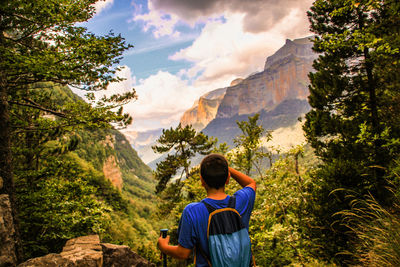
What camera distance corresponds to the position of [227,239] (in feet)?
5.46

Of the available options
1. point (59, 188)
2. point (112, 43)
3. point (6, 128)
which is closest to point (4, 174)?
point (6, 128)

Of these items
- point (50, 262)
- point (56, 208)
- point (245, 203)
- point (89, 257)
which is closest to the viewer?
point (245, 203)

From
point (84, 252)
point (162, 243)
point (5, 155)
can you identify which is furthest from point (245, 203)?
point (5, 155)

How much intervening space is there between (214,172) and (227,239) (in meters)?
0.55

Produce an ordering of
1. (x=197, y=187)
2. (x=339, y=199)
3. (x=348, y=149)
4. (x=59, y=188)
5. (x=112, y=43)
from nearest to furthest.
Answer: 1. (x=339, y=199)
2. (x=112, y=43)
3. (x=59, y=188)
4. (x=348, y=149)
5. (x=197, y=187)

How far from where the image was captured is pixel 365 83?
7.95 m

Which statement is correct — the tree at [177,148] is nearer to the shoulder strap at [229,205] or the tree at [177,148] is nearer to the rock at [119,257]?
the rock at [119,257]

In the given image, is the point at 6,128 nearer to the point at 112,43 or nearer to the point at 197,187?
the point at 112,43

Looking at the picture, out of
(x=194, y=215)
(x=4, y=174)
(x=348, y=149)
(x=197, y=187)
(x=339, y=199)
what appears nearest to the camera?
(x=194, y=215)

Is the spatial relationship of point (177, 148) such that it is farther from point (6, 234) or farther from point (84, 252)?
point (6, 234)

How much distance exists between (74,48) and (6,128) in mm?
2810

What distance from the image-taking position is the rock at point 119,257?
242 inches

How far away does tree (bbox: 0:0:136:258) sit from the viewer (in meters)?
5.02

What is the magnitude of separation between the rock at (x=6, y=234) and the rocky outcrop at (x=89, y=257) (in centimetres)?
55
